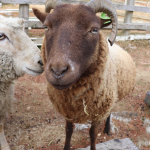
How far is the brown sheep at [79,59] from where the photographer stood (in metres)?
1.60

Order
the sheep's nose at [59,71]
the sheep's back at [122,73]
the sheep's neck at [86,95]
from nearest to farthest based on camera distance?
the sheep's nose at [59,71], the sheep's neck at [86,95], the sheep's back at [122,73]

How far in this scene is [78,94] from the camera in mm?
2092

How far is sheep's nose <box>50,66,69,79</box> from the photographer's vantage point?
4.91ft

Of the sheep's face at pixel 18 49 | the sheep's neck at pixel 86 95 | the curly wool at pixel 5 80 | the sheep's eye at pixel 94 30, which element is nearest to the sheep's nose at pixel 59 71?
the sheep's neck at pixel 86 95

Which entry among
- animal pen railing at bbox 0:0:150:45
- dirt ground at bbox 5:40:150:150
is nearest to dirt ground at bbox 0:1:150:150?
dirt ground at bbox 5:40:150:150

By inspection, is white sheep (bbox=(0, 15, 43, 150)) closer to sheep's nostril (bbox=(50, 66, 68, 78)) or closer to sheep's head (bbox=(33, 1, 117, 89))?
sheep's head (bbox=(33, 1, 117, 89))

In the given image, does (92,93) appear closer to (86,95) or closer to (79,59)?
(86,95)

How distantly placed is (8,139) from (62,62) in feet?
8.51

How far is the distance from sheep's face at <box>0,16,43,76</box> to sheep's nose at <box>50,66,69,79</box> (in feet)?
2.65

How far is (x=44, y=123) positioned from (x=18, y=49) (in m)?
2.14

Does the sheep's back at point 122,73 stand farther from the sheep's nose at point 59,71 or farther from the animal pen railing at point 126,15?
the animal pen railing at point 126,15

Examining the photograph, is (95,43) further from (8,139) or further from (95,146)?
(8,139)

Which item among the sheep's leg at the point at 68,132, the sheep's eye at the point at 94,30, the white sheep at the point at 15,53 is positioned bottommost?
the sheep's leg at the point at 68,132

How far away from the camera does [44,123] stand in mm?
3705
